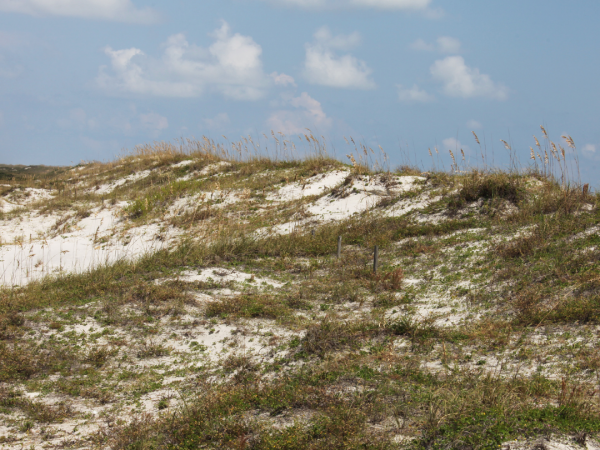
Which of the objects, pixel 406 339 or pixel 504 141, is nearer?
pixel 406 339

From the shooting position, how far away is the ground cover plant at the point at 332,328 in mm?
4016

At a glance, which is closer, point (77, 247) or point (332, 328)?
point (332, 328)

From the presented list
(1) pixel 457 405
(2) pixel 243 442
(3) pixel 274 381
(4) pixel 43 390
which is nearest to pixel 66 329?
(4) pixel 43 390

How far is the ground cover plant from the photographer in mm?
4016

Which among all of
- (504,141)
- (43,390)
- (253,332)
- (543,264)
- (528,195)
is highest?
(504,141)

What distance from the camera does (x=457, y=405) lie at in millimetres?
3924

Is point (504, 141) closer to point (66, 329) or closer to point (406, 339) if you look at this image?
point (406, 339)

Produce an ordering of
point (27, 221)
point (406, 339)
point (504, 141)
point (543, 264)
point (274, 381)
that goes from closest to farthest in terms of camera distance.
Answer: point (274, 381) → point (406, 339) → point (543, 264) → point (504, 141) → point (27, 221)

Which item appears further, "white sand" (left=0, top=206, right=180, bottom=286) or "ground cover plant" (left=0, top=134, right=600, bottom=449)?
"white sand" (left=0, top=206, right=180, bottom=286)

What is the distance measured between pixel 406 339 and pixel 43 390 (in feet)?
14.5

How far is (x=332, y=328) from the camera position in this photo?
5.92m

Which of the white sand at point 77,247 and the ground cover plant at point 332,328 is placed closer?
the ground cover plant at point 332,328

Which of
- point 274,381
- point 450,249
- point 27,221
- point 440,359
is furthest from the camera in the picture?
point 27,221

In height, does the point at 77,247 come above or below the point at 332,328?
above
